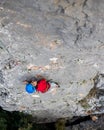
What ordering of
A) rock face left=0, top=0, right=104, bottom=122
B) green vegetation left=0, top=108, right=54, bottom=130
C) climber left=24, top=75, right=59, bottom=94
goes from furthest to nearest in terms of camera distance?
1. green vegetation left=0, top=108, right=54, bottom=130
2. climber left=24, top=75, right=59, bottom=94
3. rock face left=0, top=0, right=104, bottom=122

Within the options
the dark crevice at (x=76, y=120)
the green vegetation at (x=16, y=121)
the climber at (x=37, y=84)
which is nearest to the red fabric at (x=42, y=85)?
the climber at (x=37, y=84)

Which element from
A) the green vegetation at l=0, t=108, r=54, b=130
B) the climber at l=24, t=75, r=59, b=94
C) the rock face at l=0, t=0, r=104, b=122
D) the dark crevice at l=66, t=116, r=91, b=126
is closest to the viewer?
the rock face at l=0, t=0, r=104, b=122

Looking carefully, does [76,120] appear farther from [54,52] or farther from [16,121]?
[54,52]

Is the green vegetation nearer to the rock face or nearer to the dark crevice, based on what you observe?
the rock face

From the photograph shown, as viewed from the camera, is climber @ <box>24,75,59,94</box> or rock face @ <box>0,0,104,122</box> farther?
climber @ <box>24,75,59,94</box>

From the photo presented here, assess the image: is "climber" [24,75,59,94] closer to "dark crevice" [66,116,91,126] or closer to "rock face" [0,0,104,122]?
"rock face" [0,0,104,122]

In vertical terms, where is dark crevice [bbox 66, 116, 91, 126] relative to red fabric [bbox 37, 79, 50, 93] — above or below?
below

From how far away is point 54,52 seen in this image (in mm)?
2518

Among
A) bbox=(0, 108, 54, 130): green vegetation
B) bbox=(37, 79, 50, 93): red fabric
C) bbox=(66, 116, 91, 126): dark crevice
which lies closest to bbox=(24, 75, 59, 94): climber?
bbox=(37, 79, 50, 93): red fabric

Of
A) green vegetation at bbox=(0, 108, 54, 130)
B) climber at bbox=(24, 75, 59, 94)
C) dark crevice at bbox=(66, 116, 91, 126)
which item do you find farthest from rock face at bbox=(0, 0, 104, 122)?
dark crevice at bbox=(66, 116, 91, 126)

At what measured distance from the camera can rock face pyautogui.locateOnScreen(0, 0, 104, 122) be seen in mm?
1993

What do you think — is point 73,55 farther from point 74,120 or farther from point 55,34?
point 74,120

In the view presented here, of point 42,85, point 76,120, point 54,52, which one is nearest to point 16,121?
point 76,120

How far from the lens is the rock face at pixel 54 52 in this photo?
199cm
